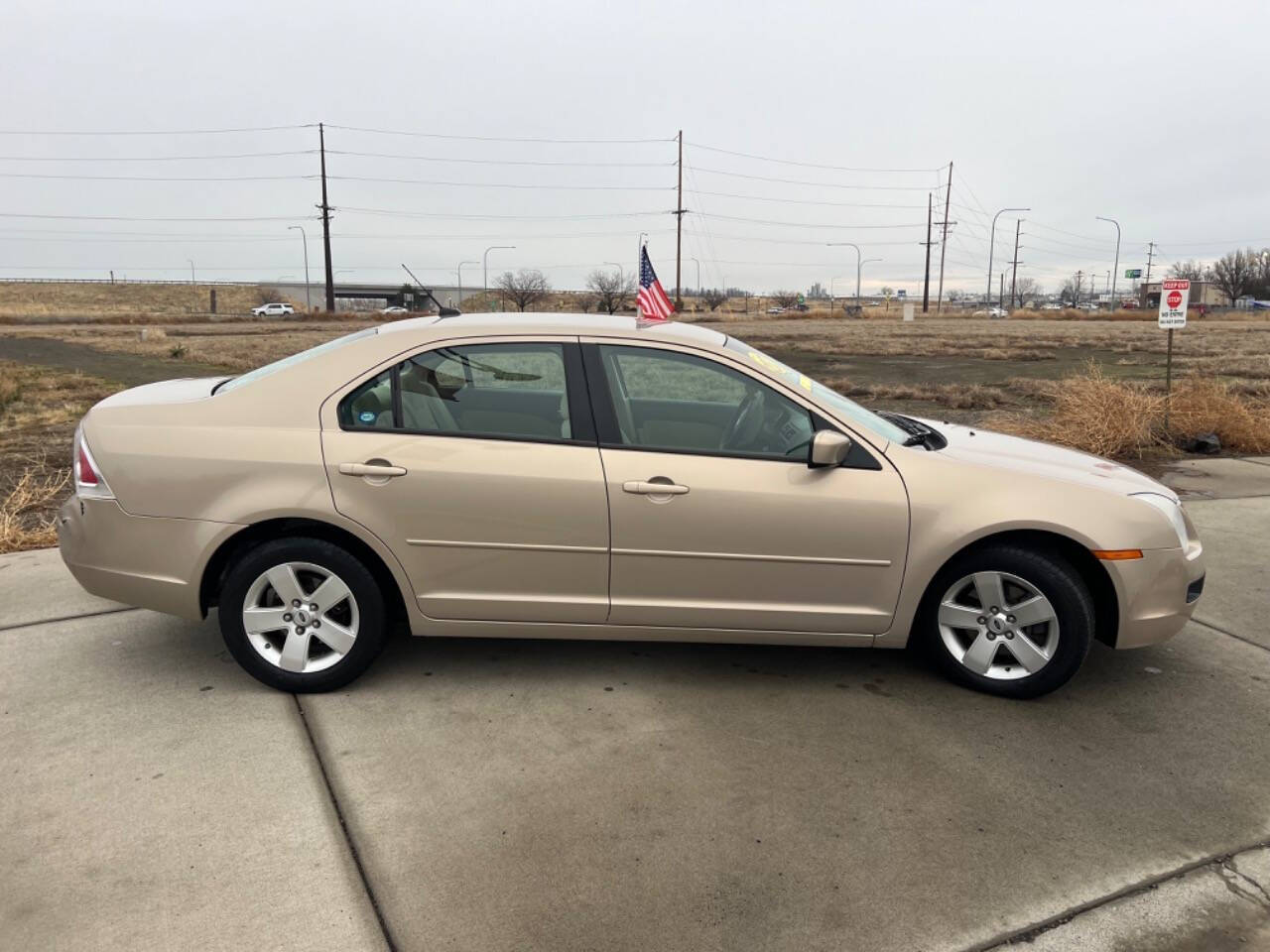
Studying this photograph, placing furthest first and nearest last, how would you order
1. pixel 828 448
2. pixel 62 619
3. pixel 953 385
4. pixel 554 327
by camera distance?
pixel 953 385, pixel 62 619, pixel 554 327, pixel 828 448

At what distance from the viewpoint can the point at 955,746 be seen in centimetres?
333

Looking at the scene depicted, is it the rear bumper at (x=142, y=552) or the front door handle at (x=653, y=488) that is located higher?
the front door handle at (x=653, y=488)

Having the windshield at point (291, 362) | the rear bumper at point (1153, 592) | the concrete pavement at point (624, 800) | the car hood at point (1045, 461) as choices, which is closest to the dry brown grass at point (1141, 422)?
the car hood at point (1045, 461)

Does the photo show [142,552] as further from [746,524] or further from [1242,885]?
[1242,885]

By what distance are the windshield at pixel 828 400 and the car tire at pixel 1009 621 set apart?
630 millimetres

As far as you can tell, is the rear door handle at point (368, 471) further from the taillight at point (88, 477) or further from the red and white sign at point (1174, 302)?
the red and white sign at point (1174, 302)

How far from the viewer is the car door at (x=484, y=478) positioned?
11.5ft

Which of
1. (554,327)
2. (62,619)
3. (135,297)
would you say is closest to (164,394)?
(62,619)

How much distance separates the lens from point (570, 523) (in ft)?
11.5

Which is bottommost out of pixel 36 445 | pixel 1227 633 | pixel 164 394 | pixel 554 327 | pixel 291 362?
pixel 1227 633

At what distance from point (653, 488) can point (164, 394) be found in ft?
7.31

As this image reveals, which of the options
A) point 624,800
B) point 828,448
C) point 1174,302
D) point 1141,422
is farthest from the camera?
point 1174,302

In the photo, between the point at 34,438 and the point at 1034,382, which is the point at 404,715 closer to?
the point at 34,438

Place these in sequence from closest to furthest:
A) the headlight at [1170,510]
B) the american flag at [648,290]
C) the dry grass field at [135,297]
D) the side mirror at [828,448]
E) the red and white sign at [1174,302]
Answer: the side mirror at [828,448]
the headlight at [1170,510]
the red and white sign at [1174,302]
the american flag at [648,290]
the dry grass field at [135,297]
